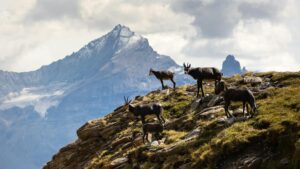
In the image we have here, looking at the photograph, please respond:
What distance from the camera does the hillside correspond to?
28094mm

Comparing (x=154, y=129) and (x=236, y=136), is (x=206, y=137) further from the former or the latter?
(x=154, y=129)

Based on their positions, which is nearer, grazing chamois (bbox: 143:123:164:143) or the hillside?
the hillside

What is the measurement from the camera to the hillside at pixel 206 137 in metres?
28.1

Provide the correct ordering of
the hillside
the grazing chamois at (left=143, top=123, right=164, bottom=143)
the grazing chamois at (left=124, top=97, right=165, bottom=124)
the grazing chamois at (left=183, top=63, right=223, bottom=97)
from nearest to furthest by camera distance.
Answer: the hillside
the grazing chamois at (left=143, top=123, right=164, bottom=143)
the grazing chamois at (left=124, top=97, right=165, bottom=124)
the grazing chamois at (left=183, top=63, right=223, bottom=97)

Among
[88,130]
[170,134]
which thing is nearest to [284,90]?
[170,134]

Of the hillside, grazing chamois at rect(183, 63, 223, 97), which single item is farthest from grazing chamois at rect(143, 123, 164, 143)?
grazing chamois at rect(183, 63, 223, 97)

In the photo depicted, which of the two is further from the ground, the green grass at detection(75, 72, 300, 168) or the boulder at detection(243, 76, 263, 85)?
the boulder at detection(243, 76, 263, 85)

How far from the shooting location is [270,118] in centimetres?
3141

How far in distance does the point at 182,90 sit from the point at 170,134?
66.9ft

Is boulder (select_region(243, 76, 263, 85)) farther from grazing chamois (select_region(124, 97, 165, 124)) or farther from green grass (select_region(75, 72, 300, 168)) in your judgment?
grazing chamois (select_region(124, 97, 165, 124))

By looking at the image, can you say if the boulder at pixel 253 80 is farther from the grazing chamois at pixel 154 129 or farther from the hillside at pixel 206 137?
the grazing chamois at pixel 154 129

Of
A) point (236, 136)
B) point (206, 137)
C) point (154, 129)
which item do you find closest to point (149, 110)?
point (154, 129)

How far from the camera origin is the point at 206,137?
111ft

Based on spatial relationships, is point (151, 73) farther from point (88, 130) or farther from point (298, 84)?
point (298, 84)
